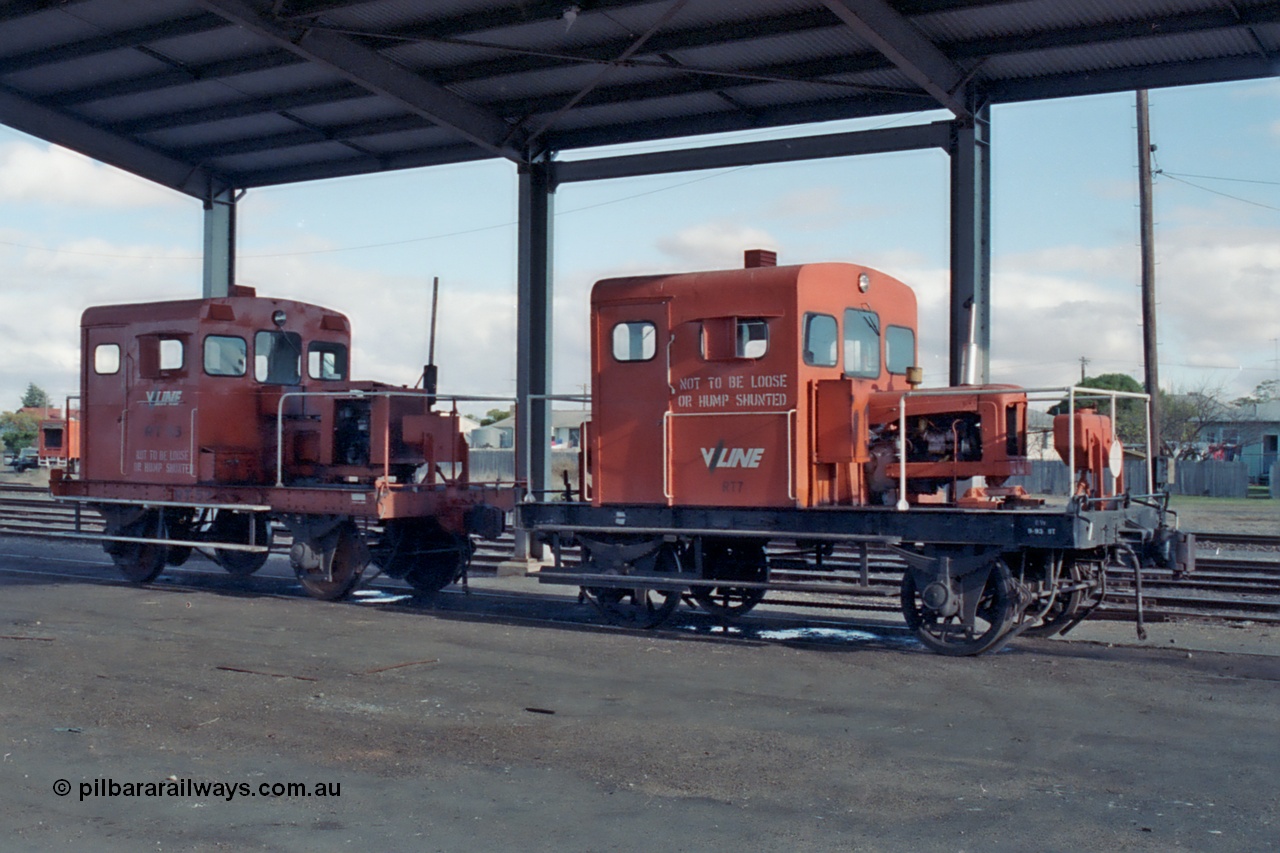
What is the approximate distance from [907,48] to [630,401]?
5041 millimetres

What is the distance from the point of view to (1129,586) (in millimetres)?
13117

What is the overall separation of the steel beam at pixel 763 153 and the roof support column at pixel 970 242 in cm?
35

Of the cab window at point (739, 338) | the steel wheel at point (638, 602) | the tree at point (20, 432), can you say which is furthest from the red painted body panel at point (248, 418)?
the tree at point (20, 432)

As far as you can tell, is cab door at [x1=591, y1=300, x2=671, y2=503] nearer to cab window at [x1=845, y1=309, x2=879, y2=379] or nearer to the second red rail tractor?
the second red rail tractor

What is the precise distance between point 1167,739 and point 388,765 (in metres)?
4.48

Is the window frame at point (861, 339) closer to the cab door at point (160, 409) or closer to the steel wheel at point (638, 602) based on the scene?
the steel wheel at point (638, 602)

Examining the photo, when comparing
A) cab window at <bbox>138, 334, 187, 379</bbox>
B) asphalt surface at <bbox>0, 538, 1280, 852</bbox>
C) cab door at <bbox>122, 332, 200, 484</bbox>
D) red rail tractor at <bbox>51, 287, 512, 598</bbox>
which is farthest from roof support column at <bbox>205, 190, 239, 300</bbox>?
asphalt surface at <bbox>0, 538, 1280, 852</bbox>

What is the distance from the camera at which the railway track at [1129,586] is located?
11797mm

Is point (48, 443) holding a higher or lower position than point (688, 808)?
higher

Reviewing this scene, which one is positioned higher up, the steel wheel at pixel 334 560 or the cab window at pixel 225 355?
the cab window at pixel 225 355

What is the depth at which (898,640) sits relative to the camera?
36.2ft

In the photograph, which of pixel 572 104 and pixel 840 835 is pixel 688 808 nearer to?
pixel 840 835

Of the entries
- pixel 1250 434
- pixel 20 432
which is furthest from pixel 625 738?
pixel 20 432

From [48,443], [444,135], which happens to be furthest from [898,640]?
[48,443]
